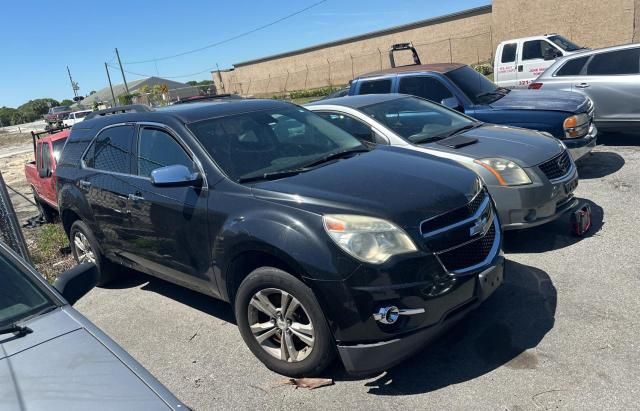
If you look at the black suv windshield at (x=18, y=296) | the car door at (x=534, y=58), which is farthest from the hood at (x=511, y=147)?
the car door at (x=534, y=58)

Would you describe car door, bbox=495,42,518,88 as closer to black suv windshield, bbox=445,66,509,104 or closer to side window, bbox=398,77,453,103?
black suv windshield, bbox=445,66,509,104

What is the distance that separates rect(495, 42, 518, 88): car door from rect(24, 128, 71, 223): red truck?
11520 mm

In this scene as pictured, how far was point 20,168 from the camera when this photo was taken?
2212 cm

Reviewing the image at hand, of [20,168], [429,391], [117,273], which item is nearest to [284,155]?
[429,391]

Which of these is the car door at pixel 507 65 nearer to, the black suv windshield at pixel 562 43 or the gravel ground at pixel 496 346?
the black suv windshield at pixel 562 43

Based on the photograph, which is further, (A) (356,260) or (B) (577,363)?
(B) (577,363)

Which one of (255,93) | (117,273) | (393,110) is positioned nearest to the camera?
(117,273)

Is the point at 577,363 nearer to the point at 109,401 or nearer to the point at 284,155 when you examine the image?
the point at 284,155

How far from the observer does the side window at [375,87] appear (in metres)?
8.80

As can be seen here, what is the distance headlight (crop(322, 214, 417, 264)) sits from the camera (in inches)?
122

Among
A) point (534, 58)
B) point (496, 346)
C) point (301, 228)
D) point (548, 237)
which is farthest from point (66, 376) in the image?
point (534, 58)

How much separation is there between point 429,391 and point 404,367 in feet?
1.03

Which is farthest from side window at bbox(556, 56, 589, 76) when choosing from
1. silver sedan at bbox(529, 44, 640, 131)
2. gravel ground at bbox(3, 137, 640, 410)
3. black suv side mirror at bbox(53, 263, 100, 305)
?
black suv side mirror at bbox(53, 263, 100, 305)

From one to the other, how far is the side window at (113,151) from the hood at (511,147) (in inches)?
115
